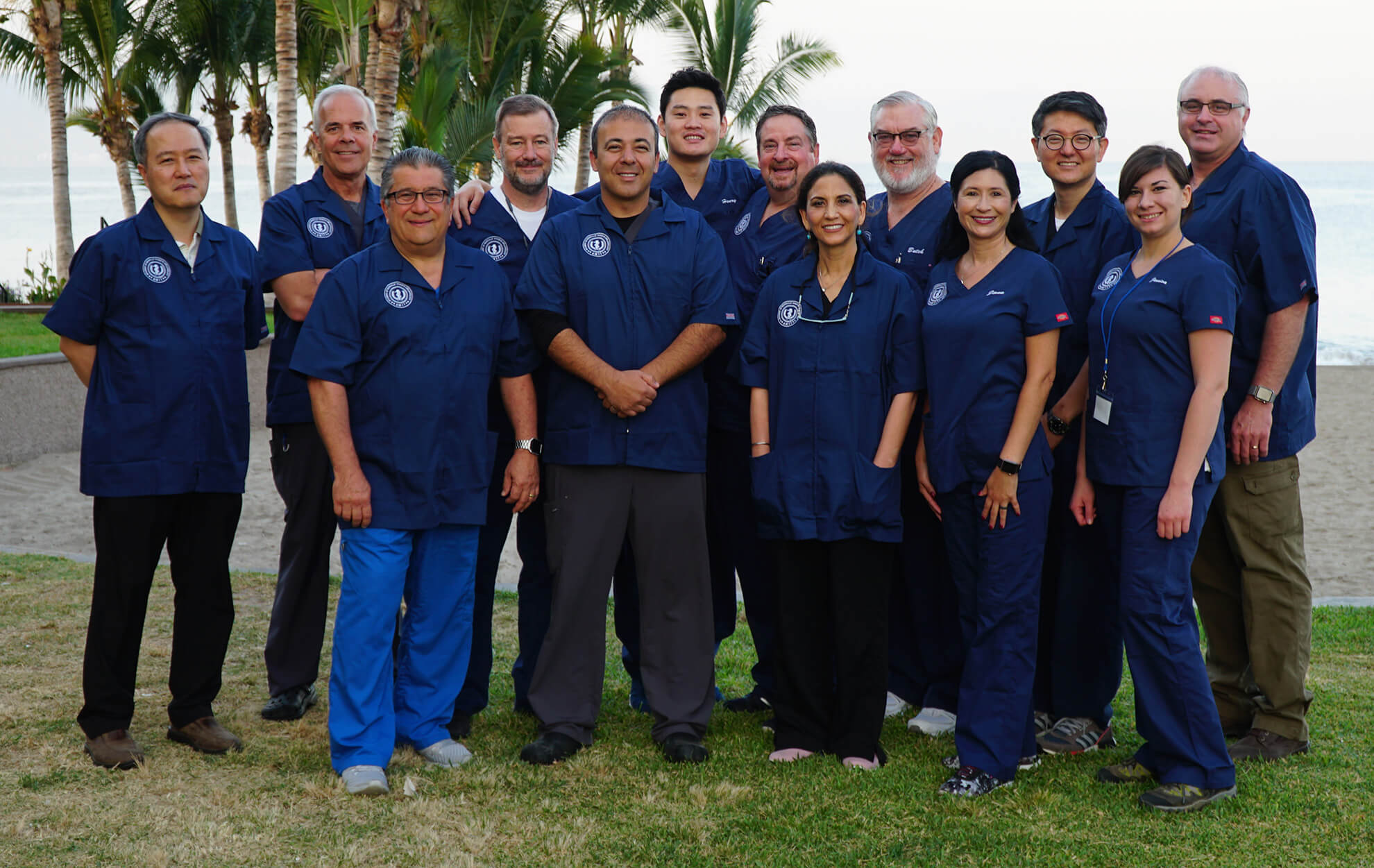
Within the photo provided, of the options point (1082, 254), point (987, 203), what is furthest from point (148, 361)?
point (1082, 254)

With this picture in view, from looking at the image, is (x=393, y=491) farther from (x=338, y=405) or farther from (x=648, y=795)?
(x=648, y=795)

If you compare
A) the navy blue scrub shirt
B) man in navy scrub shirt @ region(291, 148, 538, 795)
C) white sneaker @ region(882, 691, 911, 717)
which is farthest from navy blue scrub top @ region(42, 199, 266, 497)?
white sneaker @ region(882, 691, 911, 717)

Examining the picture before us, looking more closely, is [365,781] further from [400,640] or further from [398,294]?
[398,294]

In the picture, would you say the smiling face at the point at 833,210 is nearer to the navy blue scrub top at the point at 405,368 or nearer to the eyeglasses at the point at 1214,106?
the navy blue scrub top at the point at 405,368

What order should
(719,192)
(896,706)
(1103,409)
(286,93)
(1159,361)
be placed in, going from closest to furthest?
(1159,361) < (1103,409) < (896,706) < (719,192) < (286,93)

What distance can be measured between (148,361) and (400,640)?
1.28 m

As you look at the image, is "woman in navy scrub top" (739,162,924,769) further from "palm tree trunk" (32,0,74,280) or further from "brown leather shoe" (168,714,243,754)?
"palm tree trunk" (32,0,74,280)

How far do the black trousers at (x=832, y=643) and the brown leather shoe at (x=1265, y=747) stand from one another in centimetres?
128

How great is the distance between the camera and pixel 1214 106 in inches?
167

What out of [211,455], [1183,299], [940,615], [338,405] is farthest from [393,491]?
[1183,299]

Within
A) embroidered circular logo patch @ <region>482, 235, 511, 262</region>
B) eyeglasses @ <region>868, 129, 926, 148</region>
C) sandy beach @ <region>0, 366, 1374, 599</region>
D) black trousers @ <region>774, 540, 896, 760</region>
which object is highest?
eyeglasses @ <region>868, 129, 926, 148</region>

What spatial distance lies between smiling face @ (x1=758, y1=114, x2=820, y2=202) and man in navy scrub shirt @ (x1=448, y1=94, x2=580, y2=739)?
793 millimetres

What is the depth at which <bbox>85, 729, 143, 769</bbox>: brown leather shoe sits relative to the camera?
4.08 metres

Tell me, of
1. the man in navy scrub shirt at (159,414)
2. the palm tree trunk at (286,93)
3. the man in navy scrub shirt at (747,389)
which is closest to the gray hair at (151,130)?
the man in navy scrub shirt at (159,414)
